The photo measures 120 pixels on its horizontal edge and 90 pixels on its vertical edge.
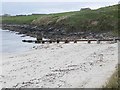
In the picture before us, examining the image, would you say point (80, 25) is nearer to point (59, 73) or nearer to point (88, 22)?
point (88, 22)


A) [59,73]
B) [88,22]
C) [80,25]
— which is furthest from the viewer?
[88,22]

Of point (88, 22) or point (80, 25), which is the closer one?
point (80, 25)

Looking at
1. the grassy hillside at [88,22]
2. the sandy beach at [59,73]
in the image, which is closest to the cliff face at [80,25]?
→ the grassy hillside at [88,22]

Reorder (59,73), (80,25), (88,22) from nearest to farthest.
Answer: (59,73)
(80,25)
(88,22)

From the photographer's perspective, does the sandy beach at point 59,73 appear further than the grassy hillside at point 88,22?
No

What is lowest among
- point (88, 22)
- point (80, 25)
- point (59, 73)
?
point (59, 73)

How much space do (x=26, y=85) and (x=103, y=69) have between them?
28.6ft

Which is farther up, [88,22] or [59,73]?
[88,22]

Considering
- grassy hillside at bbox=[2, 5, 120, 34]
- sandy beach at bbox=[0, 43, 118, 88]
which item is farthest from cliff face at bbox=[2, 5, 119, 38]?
sandy beach at bbox=[0, 43, 118, 88]

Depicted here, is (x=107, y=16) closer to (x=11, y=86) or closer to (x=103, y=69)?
(x=103, y=69)

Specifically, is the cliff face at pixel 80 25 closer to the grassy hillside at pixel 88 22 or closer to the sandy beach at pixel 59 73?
the grassy hillside at pixel 88 22

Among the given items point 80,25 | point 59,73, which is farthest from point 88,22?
point 59,73

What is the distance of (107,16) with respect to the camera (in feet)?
317

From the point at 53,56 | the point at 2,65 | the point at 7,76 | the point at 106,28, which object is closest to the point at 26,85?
the point at 7,76
